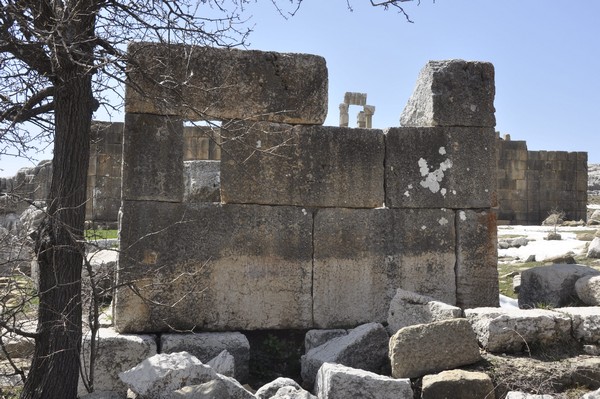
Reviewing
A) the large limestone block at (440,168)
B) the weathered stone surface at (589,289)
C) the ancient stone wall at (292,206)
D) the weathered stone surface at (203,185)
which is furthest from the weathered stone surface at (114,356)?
the weathered stone surface at (589,289)

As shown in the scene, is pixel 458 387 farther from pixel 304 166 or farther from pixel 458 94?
pixel 458 94

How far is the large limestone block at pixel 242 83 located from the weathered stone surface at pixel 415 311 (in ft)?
5.96

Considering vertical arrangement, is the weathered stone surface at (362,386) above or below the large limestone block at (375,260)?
below

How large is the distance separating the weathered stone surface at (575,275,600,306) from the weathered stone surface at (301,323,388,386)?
2.26 m

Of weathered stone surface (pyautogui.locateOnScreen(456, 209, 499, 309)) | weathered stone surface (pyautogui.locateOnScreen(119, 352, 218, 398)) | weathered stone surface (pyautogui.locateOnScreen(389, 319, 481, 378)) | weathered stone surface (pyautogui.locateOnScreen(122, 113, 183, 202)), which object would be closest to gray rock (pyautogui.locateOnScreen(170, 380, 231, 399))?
weathered stone surface (pyautogui.locateOnScreen(119, 352, 218, 398))

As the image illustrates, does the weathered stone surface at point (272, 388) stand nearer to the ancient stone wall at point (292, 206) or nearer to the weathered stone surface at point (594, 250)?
the ancient stone wall at point (292, 206)

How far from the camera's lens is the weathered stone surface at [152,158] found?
599cm

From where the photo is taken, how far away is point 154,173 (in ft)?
19.8

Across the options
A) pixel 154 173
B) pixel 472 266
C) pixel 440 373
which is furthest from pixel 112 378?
pixel 472 266

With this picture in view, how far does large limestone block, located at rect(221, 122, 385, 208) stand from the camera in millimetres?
6234

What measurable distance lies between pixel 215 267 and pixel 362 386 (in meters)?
2.06

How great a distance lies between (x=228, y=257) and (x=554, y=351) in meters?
2.80

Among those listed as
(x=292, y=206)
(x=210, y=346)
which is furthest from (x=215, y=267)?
(x=292, y=206)

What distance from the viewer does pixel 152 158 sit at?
6.04 m
